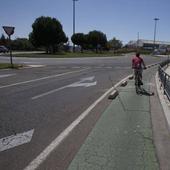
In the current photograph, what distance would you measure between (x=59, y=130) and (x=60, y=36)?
215 feet

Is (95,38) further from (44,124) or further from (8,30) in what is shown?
(44,124)

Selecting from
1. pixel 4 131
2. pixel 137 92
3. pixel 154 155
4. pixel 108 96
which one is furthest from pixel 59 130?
pixel 137 92

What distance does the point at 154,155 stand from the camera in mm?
5047

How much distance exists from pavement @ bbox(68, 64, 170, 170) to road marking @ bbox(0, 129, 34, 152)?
119 centimetres

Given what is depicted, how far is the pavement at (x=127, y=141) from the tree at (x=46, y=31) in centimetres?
6101

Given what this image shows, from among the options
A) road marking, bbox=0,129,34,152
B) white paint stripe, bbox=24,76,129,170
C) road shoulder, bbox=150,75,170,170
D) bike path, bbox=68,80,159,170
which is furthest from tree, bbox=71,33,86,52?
road marking, bbox=0,129,34,152

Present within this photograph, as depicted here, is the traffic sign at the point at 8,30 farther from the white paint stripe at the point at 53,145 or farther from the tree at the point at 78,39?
the tree at the point at 78,39

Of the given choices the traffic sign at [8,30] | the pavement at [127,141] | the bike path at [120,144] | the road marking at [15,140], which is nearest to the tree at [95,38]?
the traffic sign at [8,30]

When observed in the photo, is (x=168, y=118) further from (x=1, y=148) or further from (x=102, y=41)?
(x=102, y=41)

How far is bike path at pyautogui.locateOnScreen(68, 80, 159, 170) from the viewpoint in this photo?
460 centimetres

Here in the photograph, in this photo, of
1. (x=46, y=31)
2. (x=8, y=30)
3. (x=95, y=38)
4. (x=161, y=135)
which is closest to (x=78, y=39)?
(x=95, y=38)

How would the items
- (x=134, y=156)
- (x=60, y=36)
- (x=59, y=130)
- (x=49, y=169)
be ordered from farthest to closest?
(x=60, y=36) < (x=59, y=130) < (x=134, y=156) < (x=49, y=169)

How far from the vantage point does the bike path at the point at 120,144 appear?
15.1 feet

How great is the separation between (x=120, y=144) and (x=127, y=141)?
25 cm
